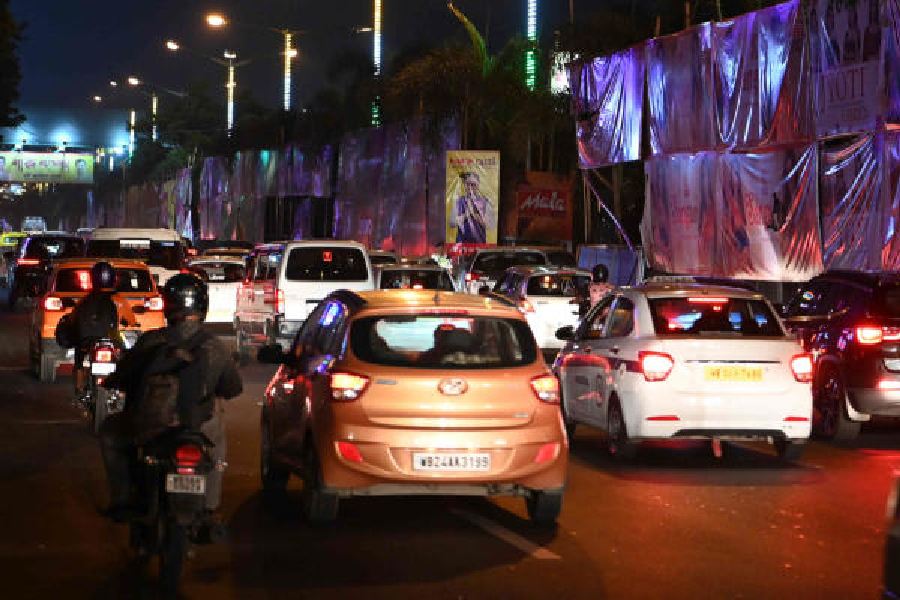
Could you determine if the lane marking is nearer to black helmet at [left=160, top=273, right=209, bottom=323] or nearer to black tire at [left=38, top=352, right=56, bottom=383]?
black helmet at [left=160, top=273, right=209, bottom=323]

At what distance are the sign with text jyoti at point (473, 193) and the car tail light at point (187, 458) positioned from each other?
3239 centimetres

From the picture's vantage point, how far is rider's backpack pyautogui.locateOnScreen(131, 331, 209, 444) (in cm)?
764

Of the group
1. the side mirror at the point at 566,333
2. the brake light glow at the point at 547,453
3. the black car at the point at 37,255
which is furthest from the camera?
the black car at the point at 37,255

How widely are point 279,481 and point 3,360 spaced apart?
1364 cm

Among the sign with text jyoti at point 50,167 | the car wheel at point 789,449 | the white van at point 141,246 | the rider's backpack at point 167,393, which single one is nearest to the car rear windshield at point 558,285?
the white van at point 141,246

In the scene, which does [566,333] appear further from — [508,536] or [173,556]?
[173,556]

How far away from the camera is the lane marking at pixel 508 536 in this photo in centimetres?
880

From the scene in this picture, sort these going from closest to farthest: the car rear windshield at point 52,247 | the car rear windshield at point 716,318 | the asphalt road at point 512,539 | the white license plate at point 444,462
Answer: the asphalt road at point 512,539, the white license plate at point 444,462, the car rear windshield at point 716,318, the car rear windshield at point 52,247

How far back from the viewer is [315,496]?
940cm

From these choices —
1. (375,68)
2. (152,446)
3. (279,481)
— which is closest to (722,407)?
(279,481)

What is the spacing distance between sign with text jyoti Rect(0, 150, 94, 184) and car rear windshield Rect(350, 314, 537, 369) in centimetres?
9674

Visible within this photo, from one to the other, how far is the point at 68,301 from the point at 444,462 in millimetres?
11367

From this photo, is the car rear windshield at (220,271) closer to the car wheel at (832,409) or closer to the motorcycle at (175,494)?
the car wheel at (832,409)

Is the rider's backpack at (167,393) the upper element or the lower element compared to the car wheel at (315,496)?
upper
